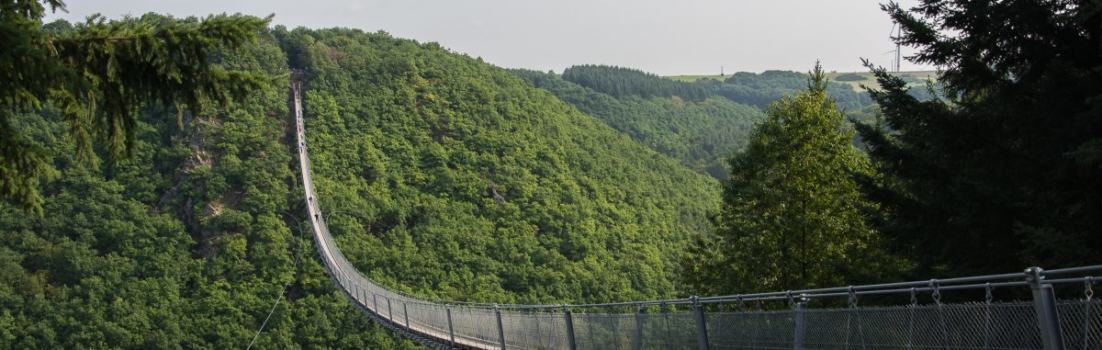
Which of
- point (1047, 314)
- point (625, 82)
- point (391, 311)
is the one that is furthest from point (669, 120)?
point (1047, 314)

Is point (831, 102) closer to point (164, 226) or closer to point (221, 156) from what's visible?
point (164, 226)

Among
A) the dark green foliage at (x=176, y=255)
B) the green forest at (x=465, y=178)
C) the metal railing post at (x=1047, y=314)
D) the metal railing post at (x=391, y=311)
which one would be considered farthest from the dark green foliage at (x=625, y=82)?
the metal railing post at (x=1047, y=314)

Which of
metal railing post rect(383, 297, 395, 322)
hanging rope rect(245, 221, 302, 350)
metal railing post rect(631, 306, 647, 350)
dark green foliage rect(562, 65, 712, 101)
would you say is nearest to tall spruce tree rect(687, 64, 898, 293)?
metal railing post rect(631, 306, 647, 350)

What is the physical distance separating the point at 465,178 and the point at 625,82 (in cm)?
7037

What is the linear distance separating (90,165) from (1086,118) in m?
7.86

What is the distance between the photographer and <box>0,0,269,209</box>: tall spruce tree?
602 cm

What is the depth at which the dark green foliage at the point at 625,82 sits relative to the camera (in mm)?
140875

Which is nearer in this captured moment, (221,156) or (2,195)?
(2,195)

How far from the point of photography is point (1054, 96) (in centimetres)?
1104

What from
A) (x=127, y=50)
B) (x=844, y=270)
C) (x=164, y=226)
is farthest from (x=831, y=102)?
(x=164, y=226)

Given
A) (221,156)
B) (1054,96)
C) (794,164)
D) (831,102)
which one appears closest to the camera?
(1054,96)

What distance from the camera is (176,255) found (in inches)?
2483

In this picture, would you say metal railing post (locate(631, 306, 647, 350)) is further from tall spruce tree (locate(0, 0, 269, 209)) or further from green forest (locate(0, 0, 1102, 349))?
tall spruce tree (locate(0, 0, 269, 209))

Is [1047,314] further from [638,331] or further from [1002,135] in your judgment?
[1002,135]
